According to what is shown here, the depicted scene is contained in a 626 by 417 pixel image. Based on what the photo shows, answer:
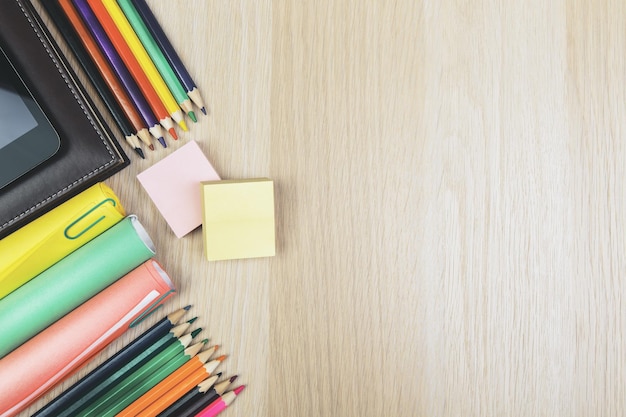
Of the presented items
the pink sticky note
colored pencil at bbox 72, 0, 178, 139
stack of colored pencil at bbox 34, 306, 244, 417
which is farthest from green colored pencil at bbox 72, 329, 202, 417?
colored pencil at bbox 72, 0, 178, 139

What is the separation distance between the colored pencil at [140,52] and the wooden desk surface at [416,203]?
0.10ft

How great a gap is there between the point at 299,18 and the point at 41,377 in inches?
15.0

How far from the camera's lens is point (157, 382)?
506 mm

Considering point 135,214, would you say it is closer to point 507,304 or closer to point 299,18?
point 299,18

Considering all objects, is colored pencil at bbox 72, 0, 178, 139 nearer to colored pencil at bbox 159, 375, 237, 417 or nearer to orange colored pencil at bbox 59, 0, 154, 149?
orange colored pencil at bbox 59, 0, 154, 149

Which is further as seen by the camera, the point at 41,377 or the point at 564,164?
the point at 564,164

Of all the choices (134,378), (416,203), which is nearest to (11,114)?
(134,378)

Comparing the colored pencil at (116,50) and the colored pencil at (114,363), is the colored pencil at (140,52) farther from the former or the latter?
the colored pencil at (114,363)

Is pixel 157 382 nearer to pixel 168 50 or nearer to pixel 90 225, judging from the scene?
pixel 90 225

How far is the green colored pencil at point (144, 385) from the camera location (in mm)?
495

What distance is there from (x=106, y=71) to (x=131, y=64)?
0.9 inches

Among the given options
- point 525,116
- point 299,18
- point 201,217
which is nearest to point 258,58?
point 299,18

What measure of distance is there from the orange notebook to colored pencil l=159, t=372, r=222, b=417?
0.08m

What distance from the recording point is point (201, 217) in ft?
1.67
